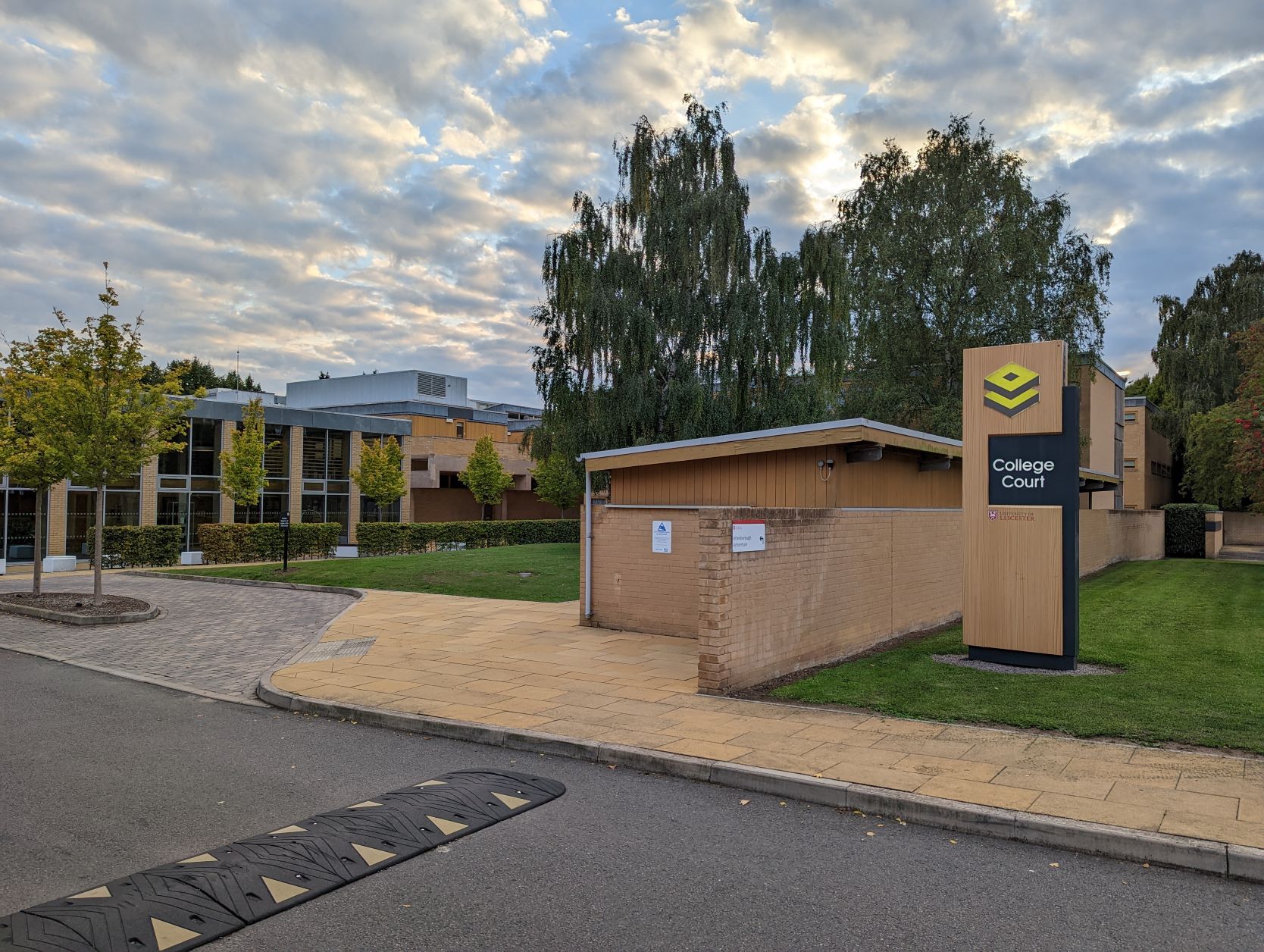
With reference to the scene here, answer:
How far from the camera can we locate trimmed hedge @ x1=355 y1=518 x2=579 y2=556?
3212 centimetres

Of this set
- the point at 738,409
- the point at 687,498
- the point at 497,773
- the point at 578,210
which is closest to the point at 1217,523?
the point at 738,409

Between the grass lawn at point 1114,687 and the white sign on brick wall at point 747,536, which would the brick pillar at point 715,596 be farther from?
the grass lawn at point 1114,687

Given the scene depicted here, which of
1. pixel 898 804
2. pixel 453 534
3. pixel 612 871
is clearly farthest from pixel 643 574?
pixel 453 534

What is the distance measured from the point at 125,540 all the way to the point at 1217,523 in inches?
1531

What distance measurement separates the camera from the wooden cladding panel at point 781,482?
1201 centimetres

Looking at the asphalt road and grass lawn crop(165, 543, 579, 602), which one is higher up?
grass lawn crop(165, 543, 579, 602)

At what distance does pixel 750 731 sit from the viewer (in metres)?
7.50

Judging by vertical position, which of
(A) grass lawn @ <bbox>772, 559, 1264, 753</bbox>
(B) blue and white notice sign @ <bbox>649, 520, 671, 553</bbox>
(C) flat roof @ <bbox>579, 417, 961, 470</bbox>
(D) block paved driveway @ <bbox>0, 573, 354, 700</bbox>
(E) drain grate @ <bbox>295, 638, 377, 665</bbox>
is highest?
(C) flat roof @ <bbox>579, 417, 961, 470</bbox>

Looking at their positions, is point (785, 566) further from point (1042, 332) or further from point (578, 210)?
point (1042, 332)

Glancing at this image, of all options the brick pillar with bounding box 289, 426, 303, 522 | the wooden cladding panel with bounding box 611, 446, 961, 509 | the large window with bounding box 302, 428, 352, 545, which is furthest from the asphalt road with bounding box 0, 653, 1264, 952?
the large window with bounding box 302, 428, 352, 545

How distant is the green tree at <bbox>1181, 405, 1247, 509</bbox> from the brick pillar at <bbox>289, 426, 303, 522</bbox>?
36.0 meters

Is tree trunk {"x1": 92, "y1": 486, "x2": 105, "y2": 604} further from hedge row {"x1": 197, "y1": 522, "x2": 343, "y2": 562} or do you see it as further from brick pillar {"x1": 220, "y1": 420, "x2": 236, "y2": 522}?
brick pillar {"x1": 220, "y1": 420, "x2": 236, "y2": 522}

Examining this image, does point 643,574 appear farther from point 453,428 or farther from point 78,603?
point 453,428

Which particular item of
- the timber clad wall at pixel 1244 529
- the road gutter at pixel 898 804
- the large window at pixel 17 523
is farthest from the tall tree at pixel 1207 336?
the large window at pixel 17 523
